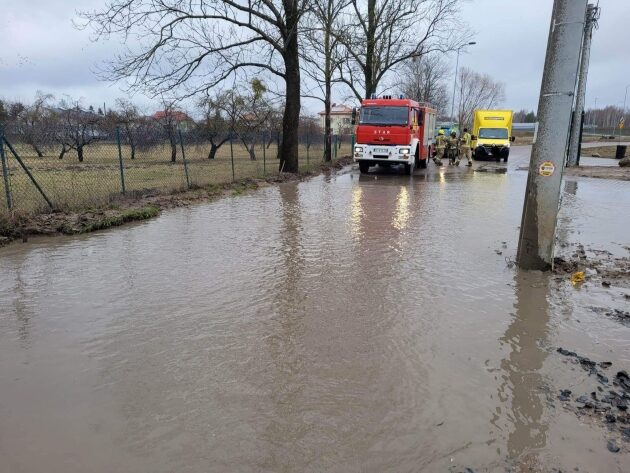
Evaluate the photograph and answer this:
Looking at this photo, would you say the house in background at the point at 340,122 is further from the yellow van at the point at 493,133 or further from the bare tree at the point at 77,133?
the bare tree at the point at 77,133

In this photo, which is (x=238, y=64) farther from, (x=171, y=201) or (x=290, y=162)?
(x=171, y=201)

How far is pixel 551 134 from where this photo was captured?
6.05 m

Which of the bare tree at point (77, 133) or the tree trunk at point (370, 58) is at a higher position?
the tree trunk at point (370, 58)

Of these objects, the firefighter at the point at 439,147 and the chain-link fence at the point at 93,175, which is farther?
the firefighter at the point at 439,147

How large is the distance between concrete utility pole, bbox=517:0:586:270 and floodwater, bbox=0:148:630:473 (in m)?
0.50

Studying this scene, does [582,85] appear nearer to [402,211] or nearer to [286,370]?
[402,211]

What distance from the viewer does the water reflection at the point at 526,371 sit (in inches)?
116

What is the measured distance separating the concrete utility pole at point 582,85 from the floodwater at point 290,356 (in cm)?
1627

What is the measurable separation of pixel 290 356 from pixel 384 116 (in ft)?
51.9

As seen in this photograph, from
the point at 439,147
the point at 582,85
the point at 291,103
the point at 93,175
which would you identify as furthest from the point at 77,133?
the point at 582,85

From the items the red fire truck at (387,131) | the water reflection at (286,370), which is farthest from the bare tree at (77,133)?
the water reflection at (286,370)

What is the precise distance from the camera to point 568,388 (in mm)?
3533

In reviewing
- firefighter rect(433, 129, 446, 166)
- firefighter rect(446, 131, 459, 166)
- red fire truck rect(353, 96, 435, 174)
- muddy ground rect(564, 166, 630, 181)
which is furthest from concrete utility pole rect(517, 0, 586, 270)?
firefighter rect(446, 131, 459, 166)

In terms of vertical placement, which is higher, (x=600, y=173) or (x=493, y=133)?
(x=493, y=133)
